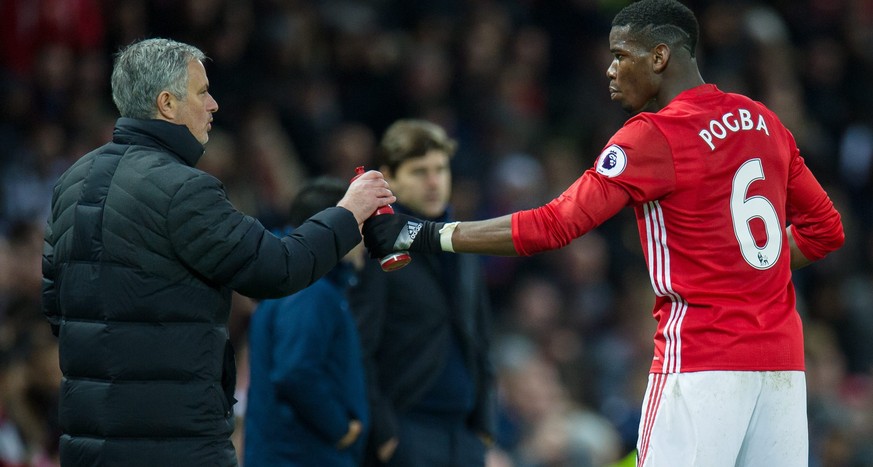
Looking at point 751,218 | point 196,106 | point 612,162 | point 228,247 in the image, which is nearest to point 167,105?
point 196,106

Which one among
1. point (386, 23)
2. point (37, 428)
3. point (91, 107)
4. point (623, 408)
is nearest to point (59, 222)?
point (37, 428)

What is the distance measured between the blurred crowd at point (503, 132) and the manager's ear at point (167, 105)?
359 centimetres

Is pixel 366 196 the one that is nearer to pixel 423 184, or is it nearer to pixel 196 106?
pixel 196 106

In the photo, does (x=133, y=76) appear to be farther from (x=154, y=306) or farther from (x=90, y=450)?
(x=90, y=450)

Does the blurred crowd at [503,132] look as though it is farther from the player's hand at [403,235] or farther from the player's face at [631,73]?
the player's face at [631,73]

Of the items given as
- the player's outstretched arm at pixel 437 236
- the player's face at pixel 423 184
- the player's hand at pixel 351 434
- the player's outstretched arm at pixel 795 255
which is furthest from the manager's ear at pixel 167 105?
the player's outstretched arm at pixel 795 255

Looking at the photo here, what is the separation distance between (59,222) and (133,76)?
0.51 m

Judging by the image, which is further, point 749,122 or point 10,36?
point 10,36

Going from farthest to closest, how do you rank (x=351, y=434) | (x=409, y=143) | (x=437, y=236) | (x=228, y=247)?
Answer: (x=409, y=143) → (x=351, y=434) → (x=437, y=236) → (x=228, y=247)

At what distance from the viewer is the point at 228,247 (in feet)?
12.6

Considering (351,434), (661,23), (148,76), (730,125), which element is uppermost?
(661,23)

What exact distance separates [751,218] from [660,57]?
623mm

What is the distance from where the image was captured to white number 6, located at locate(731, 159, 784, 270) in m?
4.17

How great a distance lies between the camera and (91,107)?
30.0 ft
